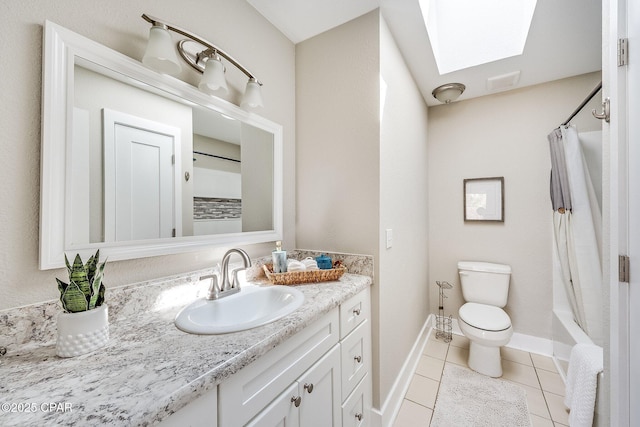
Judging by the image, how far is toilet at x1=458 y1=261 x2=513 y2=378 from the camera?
1.79 meters

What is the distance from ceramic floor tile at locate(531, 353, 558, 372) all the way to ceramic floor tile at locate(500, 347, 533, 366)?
0.04 metres

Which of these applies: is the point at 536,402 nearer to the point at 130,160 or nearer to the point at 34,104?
the point at 130,160

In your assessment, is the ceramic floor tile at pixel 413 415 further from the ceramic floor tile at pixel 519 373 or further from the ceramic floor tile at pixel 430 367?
the ceramic floor tile at pixel 519 373

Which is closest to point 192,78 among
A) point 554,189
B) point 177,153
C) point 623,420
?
point 177,153

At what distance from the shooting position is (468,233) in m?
2.45

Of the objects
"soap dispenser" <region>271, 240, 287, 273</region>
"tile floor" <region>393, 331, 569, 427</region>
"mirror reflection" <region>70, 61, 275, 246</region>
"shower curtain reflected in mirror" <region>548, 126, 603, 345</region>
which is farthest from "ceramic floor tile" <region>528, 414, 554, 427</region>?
"mirror reflection" <region>70, 61, 275, 246</region>

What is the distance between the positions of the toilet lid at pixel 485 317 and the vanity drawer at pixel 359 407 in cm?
102

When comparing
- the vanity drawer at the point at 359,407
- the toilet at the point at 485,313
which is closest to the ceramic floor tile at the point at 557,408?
the toilet at the point at 485,313

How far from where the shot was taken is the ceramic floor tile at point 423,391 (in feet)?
5.41

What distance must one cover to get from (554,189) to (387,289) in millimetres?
1587

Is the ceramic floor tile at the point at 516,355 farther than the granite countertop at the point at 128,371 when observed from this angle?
Yes

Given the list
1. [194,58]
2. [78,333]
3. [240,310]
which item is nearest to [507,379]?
[240,310]

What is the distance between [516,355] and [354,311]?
1.94m

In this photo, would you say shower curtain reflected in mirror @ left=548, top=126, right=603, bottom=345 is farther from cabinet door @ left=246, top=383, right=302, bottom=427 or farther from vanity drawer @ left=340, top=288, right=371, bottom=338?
cabinet door @ left=246, top=383, right=302, bottom=427
